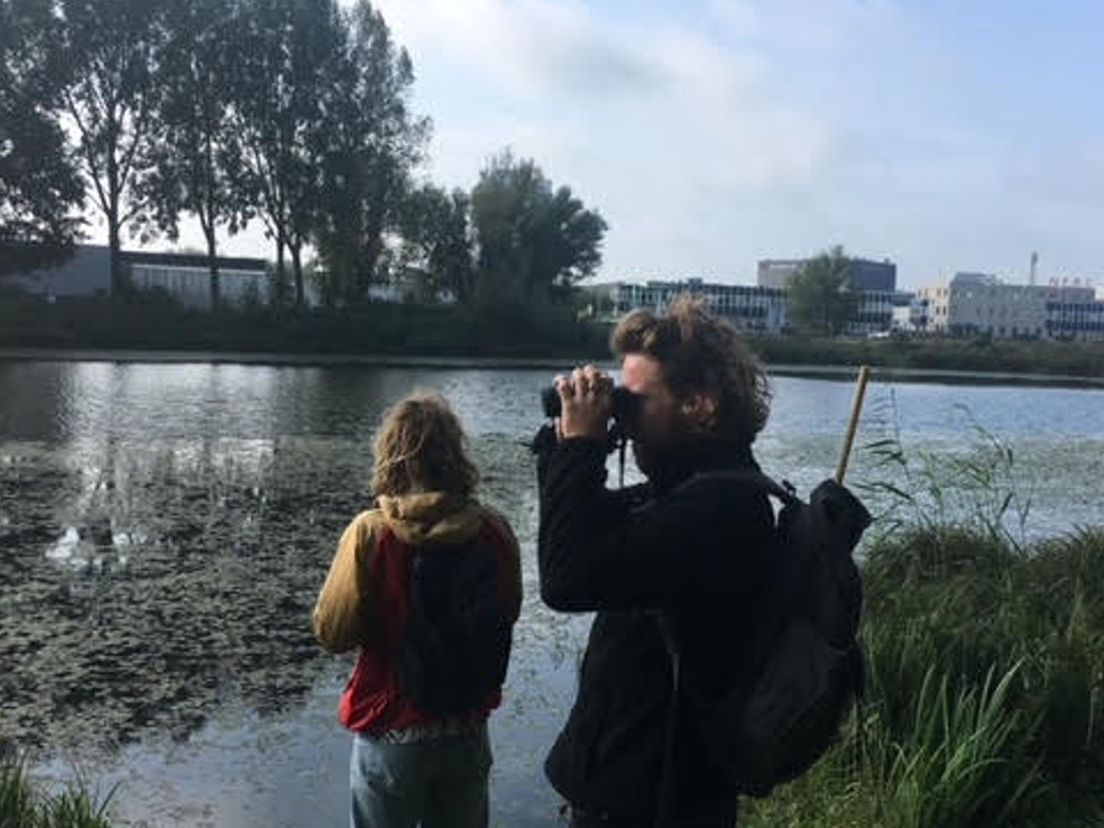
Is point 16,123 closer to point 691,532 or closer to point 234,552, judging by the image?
point 234,552

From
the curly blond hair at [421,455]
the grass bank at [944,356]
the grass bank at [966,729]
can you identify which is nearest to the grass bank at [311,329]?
the grass bank at [944,356]

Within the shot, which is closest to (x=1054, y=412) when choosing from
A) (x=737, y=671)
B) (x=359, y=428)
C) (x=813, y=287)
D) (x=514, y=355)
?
(x=359, y=428)

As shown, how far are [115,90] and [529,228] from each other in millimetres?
22372

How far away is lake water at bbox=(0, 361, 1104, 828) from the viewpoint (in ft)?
16.8

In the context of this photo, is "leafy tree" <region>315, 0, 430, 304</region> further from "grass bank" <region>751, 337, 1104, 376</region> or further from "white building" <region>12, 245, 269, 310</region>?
"grass bank" <region>751, 337, 1104, 376</region>

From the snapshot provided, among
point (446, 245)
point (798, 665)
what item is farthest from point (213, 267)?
point (798, 665)

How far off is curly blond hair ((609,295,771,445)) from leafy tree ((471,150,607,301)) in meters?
57.3

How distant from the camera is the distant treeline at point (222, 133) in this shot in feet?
151

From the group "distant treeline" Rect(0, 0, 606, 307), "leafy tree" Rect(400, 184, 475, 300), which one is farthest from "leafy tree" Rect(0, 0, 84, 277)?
"leafy tree" Rect(400, 184, 475, 300)

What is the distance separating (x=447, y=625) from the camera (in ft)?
9.96

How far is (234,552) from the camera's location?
9.34 meters

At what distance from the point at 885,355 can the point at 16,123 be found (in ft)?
143

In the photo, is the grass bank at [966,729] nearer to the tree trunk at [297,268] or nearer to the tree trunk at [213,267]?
the tree trunk at [213,267]

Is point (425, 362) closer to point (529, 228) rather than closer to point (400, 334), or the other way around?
point (400, 334)
